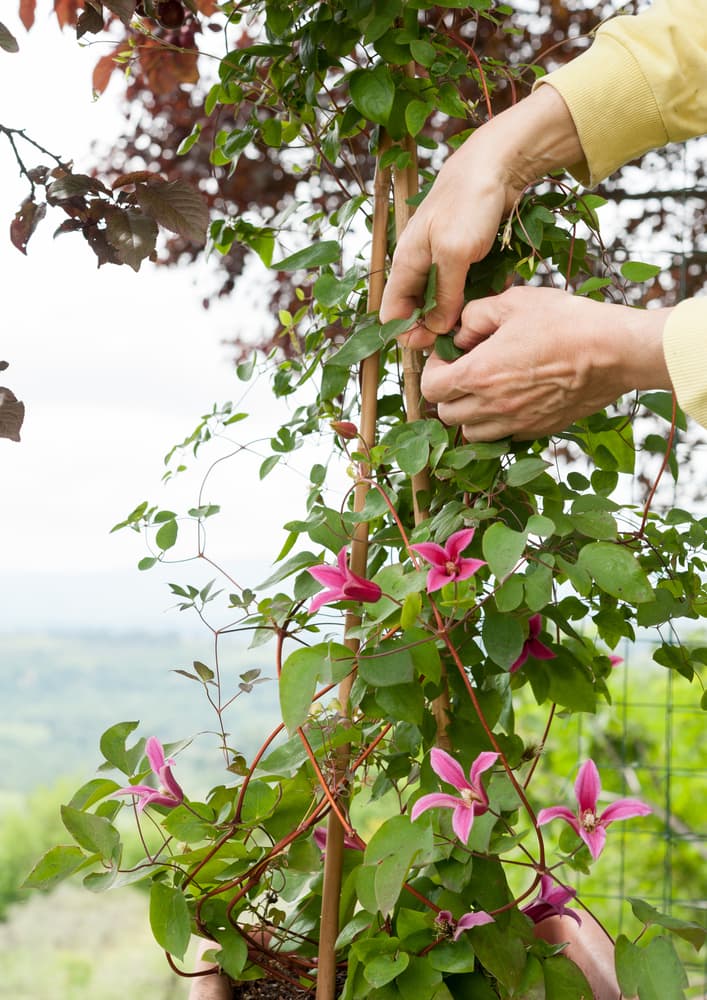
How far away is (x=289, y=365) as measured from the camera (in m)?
1.00

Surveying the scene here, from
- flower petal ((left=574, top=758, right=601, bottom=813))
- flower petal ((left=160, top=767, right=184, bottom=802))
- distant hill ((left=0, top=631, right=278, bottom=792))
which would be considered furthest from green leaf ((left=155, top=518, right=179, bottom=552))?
distant hill ((left=0, top=631, right=278, bottom=792))

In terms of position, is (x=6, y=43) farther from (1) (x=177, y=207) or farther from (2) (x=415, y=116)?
(2) (x=415, y=116)

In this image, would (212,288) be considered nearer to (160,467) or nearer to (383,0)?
(160,467)

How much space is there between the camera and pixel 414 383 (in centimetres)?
81

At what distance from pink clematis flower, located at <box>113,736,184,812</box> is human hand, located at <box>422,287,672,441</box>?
0.36 m

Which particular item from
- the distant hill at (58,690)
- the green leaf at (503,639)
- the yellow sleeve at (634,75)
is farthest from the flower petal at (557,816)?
the distant hill at (58,690)

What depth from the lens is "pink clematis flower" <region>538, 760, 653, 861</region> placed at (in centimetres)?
66

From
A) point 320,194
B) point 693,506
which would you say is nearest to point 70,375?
point 320,194

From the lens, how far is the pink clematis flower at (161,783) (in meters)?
0.74

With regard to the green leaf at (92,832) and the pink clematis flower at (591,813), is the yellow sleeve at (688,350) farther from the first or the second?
the green leaf at (92,832)

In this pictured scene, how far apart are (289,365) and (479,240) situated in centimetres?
33

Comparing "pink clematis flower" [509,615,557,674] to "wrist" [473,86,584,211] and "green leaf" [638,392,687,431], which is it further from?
"wrist" [473,86,584,211]

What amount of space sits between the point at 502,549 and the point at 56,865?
421 mm

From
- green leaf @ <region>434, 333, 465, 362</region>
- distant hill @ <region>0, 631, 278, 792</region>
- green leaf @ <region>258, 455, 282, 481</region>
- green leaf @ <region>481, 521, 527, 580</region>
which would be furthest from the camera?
distant hill @ <region>0, 631, 278, 792</region>
